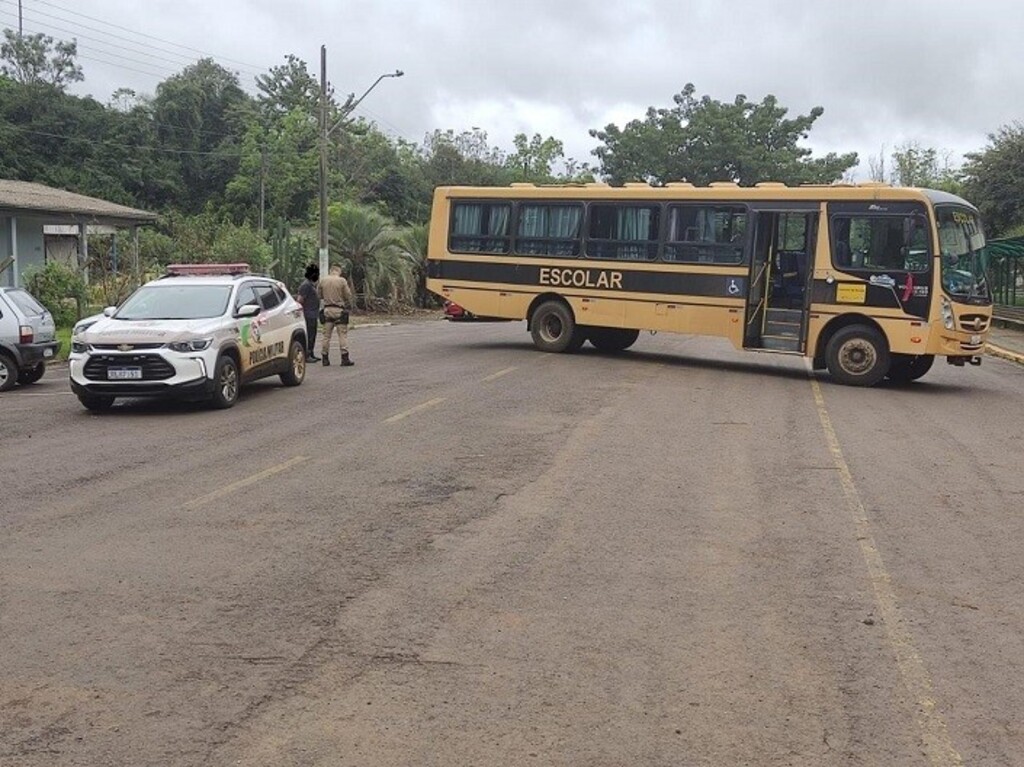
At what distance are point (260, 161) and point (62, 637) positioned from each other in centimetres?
6573

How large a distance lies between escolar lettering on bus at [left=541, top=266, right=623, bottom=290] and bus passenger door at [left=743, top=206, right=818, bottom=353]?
271 cm

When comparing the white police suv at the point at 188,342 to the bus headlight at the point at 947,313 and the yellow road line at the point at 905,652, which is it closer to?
the yellow road line at the point at 905,652

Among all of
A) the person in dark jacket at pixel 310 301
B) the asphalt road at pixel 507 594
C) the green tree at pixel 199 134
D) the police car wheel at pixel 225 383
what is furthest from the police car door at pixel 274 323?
the green tree at pixel 199 134

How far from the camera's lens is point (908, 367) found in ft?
60.0

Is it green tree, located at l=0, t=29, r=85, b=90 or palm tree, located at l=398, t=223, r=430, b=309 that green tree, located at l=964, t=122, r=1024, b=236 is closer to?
palm tree, located at l=398, t=223, r=430, b=309

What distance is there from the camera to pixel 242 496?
8742mm

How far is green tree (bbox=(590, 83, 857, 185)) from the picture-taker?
71.4m

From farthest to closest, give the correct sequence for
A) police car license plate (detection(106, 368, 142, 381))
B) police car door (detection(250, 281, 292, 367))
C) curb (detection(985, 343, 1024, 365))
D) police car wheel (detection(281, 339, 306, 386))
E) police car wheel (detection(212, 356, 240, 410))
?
1. curb (detection(985, 343, 1024, 365))
2. police car wheel (detection(281, 339, 306, 386))
3. police car door (detection(250, 281, 292, 367))
4. police car wheel (detection(212, 356, 240, 410))
5. police car license plate (detection(106, 368, 142, 381))

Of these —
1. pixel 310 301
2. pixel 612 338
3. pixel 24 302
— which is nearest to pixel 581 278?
pixel 612 338

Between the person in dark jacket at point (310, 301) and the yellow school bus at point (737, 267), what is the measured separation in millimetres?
3574

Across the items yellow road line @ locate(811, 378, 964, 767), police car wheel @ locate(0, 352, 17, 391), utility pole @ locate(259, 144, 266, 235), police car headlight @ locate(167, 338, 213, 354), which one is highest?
utility pole @ locate(259, 144, 266, 235)

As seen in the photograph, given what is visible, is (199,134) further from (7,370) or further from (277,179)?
(7,370)

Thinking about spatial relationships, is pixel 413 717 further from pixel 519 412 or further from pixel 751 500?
pixel 519 412

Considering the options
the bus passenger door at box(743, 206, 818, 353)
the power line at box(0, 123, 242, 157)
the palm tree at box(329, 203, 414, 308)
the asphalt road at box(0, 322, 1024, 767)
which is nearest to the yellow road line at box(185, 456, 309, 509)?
the asphalt road at box(0, 322, 1024, 767)
